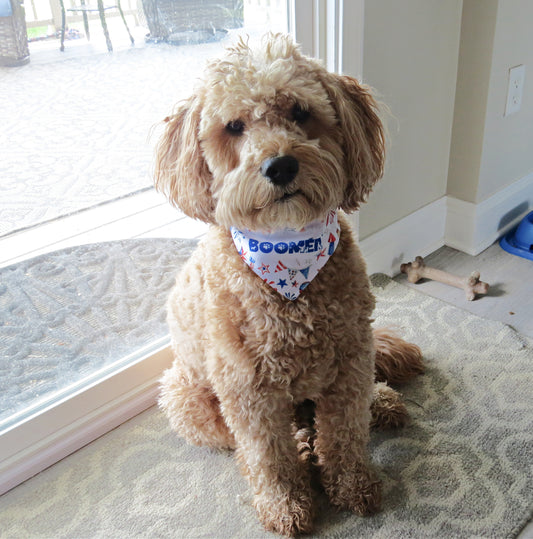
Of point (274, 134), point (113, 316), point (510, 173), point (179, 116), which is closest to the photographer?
point (274, 134)

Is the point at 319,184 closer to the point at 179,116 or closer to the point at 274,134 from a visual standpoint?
the point at 274,134

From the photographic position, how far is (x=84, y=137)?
1.63 meters

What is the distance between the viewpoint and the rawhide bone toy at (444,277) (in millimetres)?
2094

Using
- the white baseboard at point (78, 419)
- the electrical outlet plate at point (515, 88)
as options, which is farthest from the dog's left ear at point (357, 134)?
the electrical outlet plate at point (515, 88)

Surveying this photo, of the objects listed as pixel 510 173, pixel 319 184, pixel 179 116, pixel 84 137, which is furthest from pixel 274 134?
pixel 510 173

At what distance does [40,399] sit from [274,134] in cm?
110

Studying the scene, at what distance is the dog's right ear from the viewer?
44.2 inches

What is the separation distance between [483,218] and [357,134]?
1.43 meters

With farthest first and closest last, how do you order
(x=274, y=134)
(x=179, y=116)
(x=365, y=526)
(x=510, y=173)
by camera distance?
(x=510, y=173), (x=365, y=526), (x=179, y=116), (x=274, y=134)

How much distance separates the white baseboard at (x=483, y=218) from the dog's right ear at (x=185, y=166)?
4.93 feet

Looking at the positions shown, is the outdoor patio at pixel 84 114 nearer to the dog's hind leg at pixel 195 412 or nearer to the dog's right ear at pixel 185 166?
the dog's right ear at pixel 185 166

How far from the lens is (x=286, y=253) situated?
1.19 m

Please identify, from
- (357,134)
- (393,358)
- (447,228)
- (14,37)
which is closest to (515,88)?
(447,228)

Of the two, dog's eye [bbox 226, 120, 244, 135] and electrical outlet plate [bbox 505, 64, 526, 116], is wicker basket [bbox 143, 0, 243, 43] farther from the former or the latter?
electrical outlet plate [bbox 505, 64, 526, 116]
